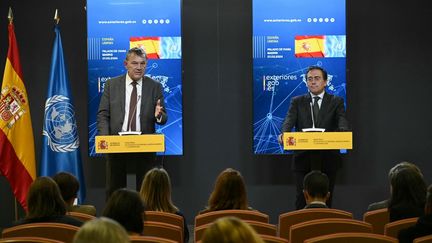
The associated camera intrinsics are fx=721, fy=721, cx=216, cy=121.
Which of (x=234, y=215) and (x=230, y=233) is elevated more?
(x=230, y=233)

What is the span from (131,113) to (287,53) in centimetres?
229

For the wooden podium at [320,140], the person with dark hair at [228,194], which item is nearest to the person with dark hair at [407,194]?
the person with dark hair at [228,194]

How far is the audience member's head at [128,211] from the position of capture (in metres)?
4.04

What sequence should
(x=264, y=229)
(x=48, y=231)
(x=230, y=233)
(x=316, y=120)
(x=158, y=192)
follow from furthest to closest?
(x=316, y=120)
(x=158, y=192)
(x=264, y=229)
(x=48, y=231)
(x=230, y=233)

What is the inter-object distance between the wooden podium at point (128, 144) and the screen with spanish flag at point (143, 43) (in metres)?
1.59

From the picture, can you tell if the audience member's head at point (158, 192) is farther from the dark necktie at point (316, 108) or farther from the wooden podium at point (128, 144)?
the dark necktie at point (316, 108)

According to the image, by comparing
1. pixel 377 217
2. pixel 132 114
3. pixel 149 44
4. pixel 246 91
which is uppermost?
pixel 149 44

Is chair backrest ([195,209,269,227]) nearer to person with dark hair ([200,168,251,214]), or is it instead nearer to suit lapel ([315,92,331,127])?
person with dark hair ([200,168,251,214])

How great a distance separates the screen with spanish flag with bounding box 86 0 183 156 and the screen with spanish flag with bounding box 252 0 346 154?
968 mm

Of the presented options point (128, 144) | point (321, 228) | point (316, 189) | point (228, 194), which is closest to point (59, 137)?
point (128, 144)

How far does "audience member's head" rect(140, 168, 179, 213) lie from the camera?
562 centimetres

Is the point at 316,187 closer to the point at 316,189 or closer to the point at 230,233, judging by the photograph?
the point at 316,189

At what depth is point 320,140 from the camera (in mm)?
7527

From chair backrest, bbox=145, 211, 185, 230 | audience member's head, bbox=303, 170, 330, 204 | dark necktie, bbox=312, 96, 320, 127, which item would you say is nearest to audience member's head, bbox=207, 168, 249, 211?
chair backrest, bbox=145, 211, 185, 230
